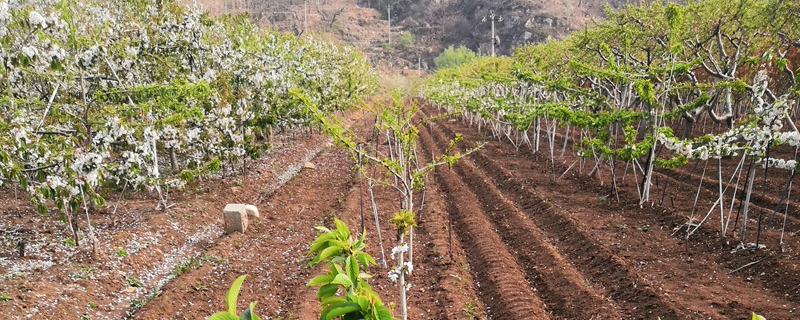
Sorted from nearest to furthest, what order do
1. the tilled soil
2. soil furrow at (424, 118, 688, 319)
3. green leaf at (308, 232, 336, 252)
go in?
green leaf at (308, 232, 336, 252)
soil furrow at (424, 118, 688, 319)
the tilled soil

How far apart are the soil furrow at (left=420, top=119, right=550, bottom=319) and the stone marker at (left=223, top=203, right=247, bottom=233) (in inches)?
195

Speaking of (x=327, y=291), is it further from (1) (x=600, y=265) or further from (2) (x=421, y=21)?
(2) (x=421, y=21)

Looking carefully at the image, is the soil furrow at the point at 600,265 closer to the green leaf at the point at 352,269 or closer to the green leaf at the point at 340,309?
the green leaf at the point at 352,269

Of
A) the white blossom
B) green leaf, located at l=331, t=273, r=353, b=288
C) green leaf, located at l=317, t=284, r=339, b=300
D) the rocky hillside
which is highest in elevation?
the rocky hillside

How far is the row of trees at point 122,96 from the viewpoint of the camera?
7.53 metres

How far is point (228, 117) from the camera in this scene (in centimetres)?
1377

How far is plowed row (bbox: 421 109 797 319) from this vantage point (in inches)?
296

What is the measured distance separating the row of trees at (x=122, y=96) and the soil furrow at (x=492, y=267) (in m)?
4.39

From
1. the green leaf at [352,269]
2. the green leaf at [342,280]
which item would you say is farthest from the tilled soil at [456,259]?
the green leaf at [342,280]

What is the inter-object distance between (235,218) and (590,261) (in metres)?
7.64

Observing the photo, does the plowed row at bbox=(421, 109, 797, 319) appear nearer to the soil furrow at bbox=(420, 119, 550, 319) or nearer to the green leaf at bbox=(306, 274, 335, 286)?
the soil furrow at bbox=(420, 119, 550, 319)

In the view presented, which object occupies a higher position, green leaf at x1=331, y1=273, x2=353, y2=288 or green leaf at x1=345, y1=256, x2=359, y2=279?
green leaf at x1=331, y1=273, x2=353, y2=288

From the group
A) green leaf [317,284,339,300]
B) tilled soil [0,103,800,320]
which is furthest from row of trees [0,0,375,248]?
green leaf [317,284,339,300]

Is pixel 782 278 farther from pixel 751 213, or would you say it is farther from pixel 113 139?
pixel 113 139
